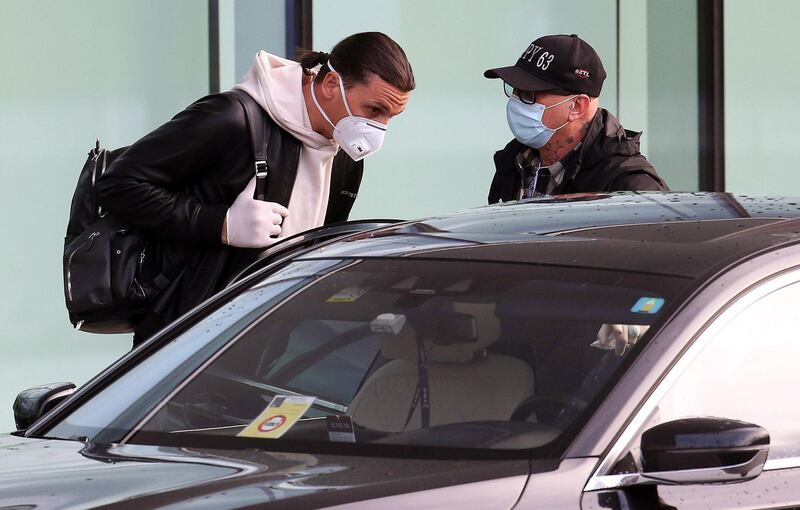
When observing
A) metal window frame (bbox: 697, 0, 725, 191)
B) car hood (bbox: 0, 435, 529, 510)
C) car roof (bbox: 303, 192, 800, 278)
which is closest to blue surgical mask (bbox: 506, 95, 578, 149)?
car roof (bbox: 303, 192, 800, 278)

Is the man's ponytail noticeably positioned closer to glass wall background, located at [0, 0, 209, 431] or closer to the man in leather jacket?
the man in leather jacket

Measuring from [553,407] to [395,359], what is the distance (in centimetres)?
47

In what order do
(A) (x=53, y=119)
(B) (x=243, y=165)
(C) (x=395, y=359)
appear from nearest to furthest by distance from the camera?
(C) (x=395, y=359), (B) (x=243, y=165), (A) (x=53, y=119)

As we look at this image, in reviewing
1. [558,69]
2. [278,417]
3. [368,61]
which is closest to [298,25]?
[558,69]

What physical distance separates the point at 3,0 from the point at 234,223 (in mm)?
3221

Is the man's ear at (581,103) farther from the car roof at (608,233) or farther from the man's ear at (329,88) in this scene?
the car roof at (608,233)

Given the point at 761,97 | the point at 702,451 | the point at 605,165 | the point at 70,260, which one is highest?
the point at 761,97

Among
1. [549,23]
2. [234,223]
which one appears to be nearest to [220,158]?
[234,223]

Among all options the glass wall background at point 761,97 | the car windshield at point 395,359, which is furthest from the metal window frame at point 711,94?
the car windshield at point 395,359

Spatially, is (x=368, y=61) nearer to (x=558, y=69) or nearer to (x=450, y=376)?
(x=558, y=69)

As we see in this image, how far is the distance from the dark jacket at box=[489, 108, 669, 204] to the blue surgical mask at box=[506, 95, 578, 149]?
10 cm

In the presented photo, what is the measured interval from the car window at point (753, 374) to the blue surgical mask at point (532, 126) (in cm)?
200

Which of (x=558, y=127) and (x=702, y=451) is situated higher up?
(x=558, y=127)

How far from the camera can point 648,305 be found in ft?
9.21
